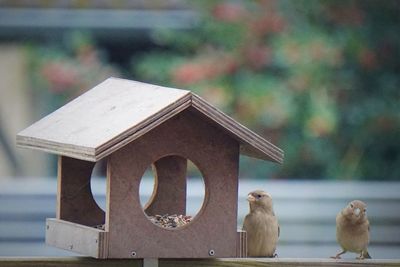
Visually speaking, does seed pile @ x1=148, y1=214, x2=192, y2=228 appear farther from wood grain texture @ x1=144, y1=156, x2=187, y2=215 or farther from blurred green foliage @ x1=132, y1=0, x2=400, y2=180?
blurred green foliage @ x1=132, y1=0, x2=400, y2=180

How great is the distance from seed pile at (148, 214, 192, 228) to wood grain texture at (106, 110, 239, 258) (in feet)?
0.35

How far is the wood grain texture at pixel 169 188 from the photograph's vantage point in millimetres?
4598

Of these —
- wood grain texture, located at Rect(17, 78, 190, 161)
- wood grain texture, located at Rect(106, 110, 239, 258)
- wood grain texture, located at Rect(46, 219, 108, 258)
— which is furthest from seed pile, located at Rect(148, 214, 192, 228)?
wood grain texture, located at Rect(17, 78, 190, 161)

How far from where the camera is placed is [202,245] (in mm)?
4105

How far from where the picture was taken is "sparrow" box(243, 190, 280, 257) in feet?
15.8

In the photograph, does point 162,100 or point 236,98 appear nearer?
point 162,100

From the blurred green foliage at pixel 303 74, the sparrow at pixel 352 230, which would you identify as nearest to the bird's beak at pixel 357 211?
the sparrow at pixel 352 230

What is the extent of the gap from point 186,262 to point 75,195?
0.58 meters

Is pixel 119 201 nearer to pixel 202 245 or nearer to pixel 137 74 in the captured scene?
pixel 202 245

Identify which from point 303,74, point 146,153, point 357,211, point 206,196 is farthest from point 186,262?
point 303,74

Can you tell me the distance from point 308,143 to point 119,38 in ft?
5.34

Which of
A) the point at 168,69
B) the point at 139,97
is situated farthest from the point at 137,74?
the point at 139,97

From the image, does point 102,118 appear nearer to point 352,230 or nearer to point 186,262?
point 186,262

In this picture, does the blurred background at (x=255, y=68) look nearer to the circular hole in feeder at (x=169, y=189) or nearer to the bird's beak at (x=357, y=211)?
the bird's beak at (x=357, y=211)
